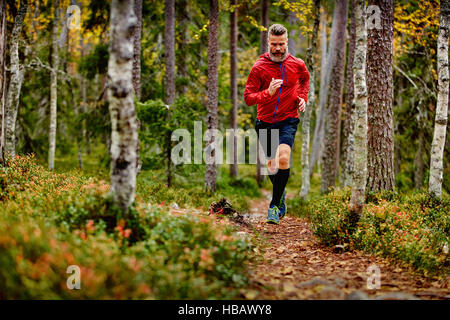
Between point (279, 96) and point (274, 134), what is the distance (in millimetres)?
698

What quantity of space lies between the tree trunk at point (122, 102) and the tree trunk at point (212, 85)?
7.96m

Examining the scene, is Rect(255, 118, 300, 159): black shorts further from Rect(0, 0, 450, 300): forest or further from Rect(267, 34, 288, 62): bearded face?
Rect(267, 34, 288, 62): bearded face

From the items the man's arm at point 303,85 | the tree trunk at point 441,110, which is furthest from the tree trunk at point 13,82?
the tree trunk at point 441,110

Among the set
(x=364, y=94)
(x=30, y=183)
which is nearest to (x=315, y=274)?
(x=364, y=94)

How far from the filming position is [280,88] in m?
6.18

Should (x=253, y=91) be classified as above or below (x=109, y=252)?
above

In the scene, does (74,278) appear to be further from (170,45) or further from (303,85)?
(170,45)

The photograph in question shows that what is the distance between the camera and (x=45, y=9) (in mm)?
14180

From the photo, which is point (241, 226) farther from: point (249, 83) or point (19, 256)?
point (19, 256)

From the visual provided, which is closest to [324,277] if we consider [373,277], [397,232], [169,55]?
[373,277]

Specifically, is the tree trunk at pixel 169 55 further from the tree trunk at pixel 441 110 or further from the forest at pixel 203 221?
the tree trunk at pixel 441 110

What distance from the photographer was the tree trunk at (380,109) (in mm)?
8008

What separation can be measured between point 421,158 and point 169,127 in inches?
431

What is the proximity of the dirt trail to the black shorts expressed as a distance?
5.54 ft
